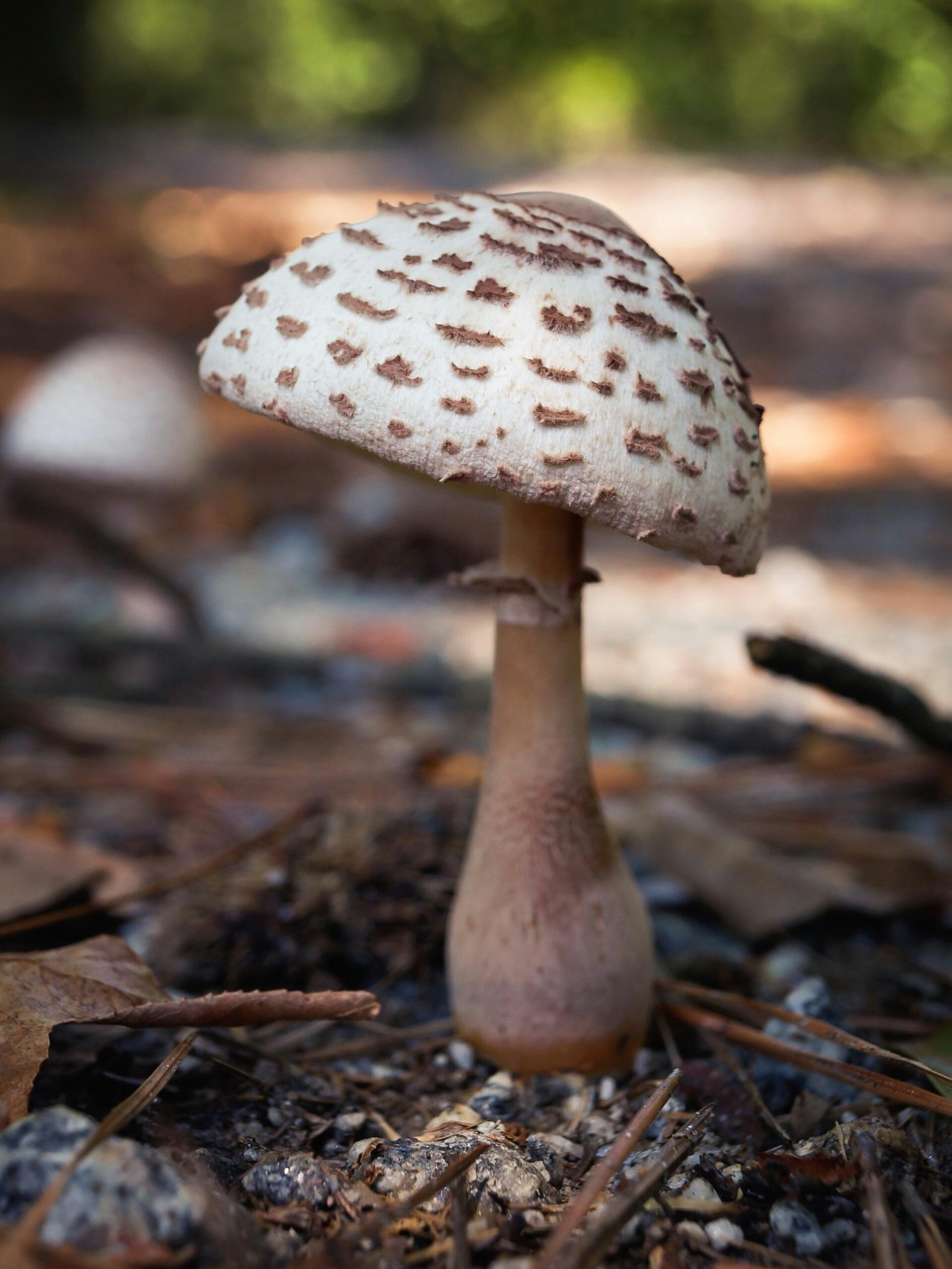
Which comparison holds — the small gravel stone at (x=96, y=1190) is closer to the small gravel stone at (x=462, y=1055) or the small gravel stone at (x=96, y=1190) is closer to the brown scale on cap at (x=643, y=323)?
the small gravel stone at (x=462, y=1055)

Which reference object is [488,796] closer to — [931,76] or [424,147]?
[424,147]

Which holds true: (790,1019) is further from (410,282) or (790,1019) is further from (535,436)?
(410,282)

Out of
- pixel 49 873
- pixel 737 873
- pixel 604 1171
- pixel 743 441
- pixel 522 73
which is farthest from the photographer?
pixel 522 73

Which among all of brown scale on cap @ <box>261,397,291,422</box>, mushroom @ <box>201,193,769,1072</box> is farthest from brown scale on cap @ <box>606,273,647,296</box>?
brown scale on cap @ <box>261,397,291,422</box>

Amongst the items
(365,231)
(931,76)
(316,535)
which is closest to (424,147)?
(931,76)

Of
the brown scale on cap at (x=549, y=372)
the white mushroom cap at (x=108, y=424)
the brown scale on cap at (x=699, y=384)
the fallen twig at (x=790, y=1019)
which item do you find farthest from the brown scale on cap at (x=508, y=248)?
the white mushroom cap at (x=108, y=424)

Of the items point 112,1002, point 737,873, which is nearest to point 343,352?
point 112,1002
